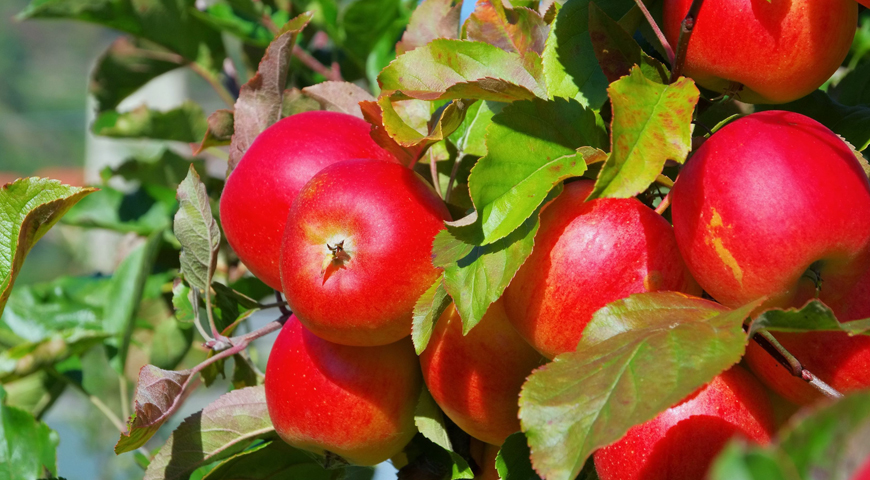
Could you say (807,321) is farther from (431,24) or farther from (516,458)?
(431,24)

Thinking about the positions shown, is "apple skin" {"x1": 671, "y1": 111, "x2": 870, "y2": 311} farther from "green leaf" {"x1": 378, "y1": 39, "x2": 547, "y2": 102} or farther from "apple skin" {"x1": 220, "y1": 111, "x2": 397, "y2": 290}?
"apple skin" {"x1": 220, "y1": 111, "x2": 397, "y2": 290}

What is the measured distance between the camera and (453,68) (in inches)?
20.1

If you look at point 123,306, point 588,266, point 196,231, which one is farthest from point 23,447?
point 588,266

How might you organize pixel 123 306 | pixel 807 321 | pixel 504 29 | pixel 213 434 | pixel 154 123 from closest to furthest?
pixel 807 321
pixel 504 29
pixel 213 434
pixel 123 306
pixel 154 123

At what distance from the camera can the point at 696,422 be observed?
0.45 m

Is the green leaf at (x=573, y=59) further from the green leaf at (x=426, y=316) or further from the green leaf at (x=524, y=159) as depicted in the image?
the green leaf at (x=426, y=316)

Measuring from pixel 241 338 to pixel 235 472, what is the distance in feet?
0.40

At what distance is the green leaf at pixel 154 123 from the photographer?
46.0 inches

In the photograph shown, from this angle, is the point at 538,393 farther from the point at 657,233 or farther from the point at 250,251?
the point at 250,251

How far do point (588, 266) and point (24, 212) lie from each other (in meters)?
0.45

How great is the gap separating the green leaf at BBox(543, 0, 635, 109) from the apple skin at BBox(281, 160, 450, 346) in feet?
0.44

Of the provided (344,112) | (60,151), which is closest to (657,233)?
(344,112)

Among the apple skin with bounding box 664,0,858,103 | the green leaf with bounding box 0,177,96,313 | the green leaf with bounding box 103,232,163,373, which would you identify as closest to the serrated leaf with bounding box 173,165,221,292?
the green leaf with bounding box 0,177,96,313

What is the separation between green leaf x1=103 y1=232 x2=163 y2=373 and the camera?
3.35ft
